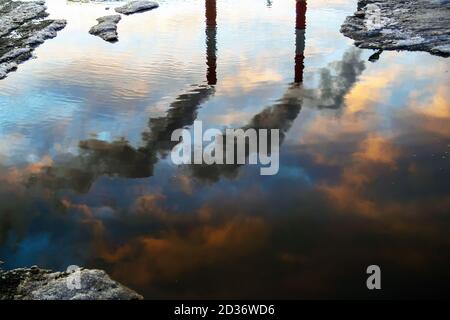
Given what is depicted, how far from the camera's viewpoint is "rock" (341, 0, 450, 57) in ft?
35.8

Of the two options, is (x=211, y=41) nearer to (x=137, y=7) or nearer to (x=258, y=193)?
(x=137, y=7)

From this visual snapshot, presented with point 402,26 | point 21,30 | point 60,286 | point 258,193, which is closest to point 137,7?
point 21,30

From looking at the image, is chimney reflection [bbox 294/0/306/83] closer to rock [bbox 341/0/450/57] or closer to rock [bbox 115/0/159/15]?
rock [bbox 341/0/450/57]

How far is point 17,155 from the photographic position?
7.07 meters

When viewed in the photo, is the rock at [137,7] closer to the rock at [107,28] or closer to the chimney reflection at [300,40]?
the rock at [107,28]

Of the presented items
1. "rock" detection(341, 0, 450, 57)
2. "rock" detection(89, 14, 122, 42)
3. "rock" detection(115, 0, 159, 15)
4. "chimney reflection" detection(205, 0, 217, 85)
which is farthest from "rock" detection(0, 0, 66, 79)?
"rock" detection(341, 0, 450, 57)

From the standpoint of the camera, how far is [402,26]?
12234mm

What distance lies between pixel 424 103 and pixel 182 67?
17.1 ft

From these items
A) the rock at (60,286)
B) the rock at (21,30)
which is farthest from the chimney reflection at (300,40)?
the rock at (21,30)

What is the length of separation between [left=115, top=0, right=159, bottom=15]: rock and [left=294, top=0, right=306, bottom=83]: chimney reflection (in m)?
5.18

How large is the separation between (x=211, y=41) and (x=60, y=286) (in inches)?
349

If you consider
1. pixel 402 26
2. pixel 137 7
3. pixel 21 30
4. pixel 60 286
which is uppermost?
pixel 137 7

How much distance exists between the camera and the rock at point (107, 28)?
1246 centimetres
